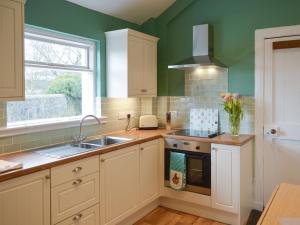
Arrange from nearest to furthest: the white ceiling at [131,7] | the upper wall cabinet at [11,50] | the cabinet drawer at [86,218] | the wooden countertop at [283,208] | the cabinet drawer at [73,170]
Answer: the wooden countertop at [283,208] < the upper wall cabinet at [11,50] < the cabinet drawer at [73,170] < the cabinet drawer at [86,218] < the white ceiling at [131,7]

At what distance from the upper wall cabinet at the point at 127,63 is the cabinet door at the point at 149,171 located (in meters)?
0.69

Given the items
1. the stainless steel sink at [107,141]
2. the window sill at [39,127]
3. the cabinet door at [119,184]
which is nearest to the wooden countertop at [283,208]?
the cabinet door at [119,184]

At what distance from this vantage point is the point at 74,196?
7.83 ft

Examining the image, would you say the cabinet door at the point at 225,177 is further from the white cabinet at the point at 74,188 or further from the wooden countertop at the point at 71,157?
the white cabinet at the point at 74,188

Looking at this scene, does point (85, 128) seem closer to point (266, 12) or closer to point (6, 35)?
point (6, 35)

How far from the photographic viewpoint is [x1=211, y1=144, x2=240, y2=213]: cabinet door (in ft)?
9.98

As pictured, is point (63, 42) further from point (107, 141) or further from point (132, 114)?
point (132, 114)

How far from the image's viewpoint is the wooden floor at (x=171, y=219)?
3.25 metres

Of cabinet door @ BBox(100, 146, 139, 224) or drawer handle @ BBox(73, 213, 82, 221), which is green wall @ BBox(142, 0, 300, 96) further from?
drawer handle @ BBox(73, 213, 82, 221)

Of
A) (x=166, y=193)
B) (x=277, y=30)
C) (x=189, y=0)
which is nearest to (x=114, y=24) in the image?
(x=189, y=0)

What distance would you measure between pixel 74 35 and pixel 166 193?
7.01 feet

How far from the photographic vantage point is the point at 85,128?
3307 millimetres

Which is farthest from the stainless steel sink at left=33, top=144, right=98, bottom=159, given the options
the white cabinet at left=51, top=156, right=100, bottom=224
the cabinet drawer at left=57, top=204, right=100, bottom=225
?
the cabinet drawer at left=57, top=204, right=100, bottom=225

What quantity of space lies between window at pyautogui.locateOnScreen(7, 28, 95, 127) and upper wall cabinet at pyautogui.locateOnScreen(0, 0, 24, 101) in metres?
0.54
